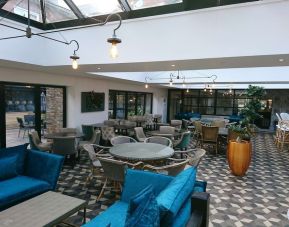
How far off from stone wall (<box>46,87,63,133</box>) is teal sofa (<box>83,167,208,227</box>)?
18.3ft

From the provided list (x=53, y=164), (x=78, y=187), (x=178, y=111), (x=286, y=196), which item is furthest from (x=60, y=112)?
(x=178, y=111)

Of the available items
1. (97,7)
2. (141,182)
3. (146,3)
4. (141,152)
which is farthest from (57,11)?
(141,182)

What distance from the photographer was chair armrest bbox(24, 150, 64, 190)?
3.38 m

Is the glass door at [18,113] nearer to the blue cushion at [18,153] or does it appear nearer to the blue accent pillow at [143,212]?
the blue cushion at [18,153]

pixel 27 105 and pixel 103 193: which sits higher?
pixel 27 105

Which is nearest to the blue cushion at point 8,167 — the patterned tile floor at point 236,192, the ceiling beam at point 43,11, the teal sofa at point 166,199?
the patterned tile floor at point 236,192

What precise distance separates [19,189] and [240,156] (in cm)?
429

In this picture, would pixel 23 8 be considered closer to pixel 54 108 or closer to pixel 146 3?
pixel 146 3

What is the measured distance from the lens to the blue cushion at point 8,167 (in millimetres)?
3288

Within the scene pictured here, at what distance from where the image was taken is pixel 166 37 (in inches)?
160

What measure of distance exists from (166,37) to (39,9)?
2910 millimetres

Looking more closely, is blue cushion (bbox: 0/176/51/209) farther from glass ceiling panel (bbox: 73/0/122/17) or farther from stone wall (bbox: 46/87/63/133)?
stone wall (bbox: 46/87/63/133)

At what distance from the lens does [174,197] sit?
6.38 feet

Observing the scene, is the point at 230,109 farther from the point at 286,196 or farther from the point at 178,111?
the point at 286,196
